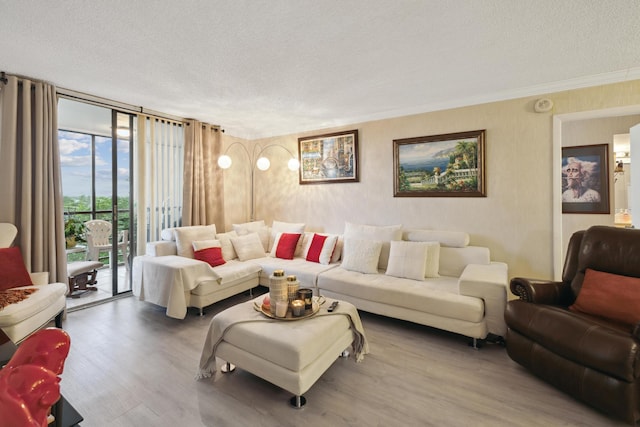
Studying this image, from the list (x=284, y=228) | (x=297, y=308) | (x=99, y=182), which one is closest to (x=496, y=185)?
(x=297, y=308)

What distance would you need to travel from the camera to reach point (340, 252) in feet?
13.1

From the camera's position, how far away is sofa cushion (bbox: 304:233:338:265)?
387cm

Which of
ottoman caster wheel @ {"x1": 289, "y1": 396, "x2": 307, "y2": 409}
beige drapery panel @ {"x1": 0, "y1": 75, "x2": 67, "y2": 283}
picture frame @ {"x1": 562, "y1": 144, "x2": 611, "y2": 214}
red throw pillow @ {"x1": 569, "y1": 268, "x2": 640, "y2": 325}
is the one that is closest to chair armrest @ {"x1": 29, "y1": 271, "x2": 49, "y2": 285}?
beige drapery panel @ {"x1": 0, "y1": 75, "x2": 67, "y2": 283}

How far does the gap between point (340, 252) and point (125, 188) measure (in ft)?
10.2

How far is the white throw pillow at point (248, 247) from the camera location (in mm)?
4043

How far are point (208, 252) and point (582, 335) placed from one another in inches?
142

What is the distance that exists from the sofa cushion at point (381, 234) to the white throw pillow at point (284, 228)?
2.72 ft

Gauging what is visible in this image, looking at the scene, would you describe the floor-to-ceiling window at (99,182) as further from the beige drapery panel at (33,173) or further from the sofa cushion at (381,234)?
the sofa cushion at (381,234)

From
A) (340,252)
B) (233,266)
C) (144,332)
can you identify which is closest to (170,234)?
(233,266)

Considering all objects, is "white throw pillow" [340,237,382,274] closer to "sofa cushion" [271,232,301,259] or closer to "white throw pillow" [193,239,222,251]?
"sofa cushion" [271,232,301,259]

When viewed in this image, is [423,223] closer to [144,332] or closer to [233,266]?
[233,266]

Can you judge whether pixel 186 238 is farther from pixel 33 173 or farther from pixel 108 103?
pixel 108 103

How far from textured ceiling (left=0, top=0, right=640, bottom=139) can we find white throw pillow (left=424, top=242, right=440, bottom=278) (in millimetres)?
1741

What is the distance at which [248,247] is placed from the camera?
4.12m
